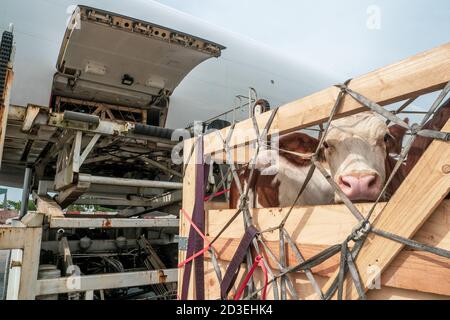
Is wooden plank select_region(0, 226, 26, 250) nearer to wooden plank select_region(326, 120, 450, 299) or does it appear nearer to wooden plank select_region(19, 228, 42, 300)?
wooden plank select_region(19, 228, 42, 300)

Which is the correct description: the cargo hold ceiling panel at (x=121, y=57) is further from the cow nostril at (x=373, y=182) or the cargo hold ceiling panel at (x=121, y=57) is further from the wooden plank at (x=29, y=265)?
the cow nostril at (x=373, y=182)

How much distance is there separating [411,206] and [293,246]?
0.59m

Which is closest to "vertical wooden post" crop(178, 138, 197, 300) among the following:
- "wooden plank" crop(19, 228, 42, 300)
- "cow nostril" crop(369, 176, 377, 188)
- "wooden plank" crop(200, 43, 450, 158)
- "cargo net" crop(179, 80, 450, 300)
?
"cargo net" crop(179, 80, 450, 300)

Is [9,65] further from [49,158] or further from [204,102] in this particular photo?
[204,102]

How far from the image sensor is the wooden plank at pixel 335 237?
1.13 m

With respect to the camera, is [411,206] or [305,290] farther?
[305,290]

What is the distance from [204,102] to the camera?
761 cm

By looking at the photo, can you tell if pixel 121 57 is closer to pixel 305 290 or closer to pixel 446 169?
pixel 305 290

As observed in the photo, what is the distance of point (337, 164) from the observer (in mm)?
1946

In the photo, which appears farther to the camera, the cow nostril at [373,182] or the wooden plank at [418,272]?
the cow nostril at [373,182]

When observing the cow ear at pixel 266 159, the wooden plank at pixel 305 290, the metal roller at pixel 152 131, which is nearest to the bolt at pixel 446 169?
the wooden plank at pixel 305 290

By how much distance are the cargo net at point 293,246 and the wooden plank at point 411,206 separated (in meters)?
0.03

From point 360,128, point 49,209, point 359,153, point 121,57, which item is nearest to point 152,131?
point 121,57

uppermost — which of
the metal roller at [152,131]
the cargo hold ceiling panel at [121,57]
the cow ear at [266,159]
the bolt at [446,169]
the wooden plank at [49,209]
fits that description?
the cargo hold ceiling panel at [121,57]
